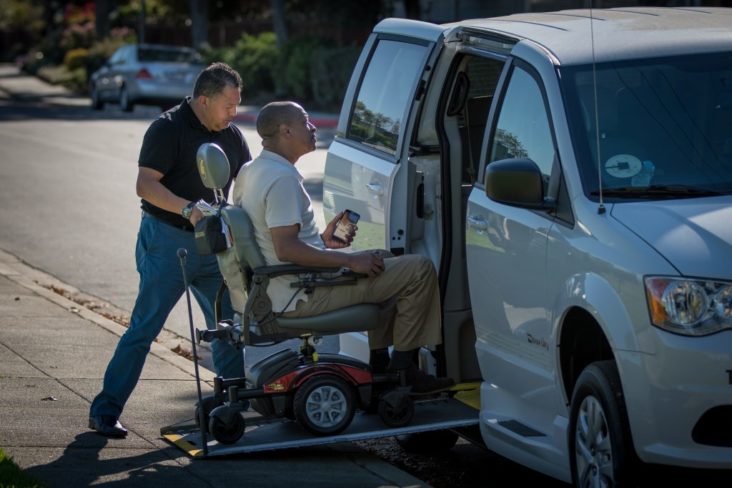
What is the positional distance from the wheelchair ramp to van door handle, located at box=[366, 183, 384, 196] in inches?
41.8

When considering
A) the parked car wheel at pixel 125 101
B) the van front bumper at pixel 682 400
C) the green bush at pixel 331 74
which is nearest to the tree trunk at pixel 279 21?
the green bush at pixel 331 74

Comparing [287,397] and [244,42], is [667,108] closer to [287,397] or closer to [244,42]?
[287,397]

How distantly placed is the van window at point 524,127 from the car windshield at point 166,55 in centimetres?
3051

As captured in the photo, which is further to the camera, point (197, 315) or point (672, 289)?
point (197, 315)

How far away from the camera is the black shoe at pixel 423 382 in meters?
6.66

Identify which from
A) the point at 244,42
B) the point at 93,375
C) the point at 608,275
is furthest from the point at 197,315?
the point at 244,42

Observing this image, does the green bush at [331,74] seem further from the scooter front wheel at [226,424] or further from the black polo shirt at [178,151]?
the scooter front wheel at [226,424]

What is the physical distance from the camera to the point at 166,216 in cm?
727

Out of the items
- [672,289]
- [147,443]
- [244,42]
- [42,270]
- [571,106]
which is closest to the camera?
[672,289]

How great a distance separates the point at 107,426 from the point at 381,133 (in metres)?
2.06

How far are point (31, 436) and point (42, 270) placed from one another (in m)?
6.67

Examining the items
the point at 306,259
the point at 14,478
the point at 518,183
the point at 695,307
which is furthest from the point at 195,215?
the point at 695,307

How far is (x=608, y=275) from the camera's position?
5.16 metres

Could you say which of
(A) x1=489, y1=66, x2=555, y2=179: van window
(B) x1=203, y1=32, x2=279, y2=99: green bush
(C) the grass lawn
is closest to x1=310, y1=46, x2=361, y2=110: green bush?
(B) x1=203, y1=32, x2=279, y2=99: green bush
